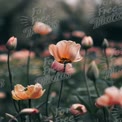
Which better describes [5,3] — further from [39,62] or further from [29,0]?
[39,62]

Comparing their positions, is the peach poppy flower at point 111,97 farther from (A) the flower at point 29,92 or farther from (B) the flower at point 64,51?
(B) the flower at point 64,51

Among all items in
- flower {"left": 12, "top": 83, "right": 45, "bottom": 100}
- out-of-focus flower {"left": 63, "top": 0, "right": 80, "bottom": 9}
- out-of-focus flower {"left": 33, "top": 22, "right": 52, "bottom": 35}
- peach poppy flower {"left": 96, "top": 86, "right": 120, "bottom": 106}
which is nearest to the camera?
peach poppy flower {"left": 96, "top": 86, "right": 120, "bottom": 106}

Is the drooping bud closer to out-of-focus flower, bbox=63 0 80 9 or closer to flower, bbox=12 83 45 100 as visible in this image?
flower, bbox=12 83 45 100

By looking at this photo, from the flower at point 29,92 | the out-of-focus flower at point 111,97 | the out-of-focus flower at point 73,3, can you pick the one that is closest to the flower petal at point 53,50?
the flower at point 29,92

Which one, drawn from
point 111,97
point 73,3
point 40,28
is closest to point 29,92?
point 111,97

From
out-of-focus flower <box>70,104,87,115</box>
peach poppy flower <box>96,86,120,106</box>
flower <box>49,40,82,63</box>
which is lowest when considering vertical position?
out-of-focus flower <box>70,104,87,115</box>

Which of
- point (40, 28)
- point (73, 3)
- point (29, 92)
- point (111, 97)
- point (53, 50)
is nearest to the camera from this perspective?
point (111, 97)

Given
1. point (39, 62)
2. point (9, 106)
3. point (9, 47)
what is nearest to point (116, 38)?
point (39, 62)

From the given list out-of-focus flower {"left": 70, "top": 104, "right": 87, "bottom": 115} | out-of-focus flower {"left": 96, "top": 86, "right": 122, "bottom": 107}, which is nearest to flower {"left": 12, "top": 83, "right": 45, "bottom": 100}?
out-of-focus flower {"left": 70, "top": 104, "right": 87, "bottom": 115}

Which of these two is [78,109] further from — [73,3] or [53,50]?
[73,3]

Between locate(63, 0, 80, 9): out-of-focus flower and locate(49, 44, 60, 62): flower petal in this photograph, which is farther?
locate(63, 0, 80, 9): out-of-focus flower

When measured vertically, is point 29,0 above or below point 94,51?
above
